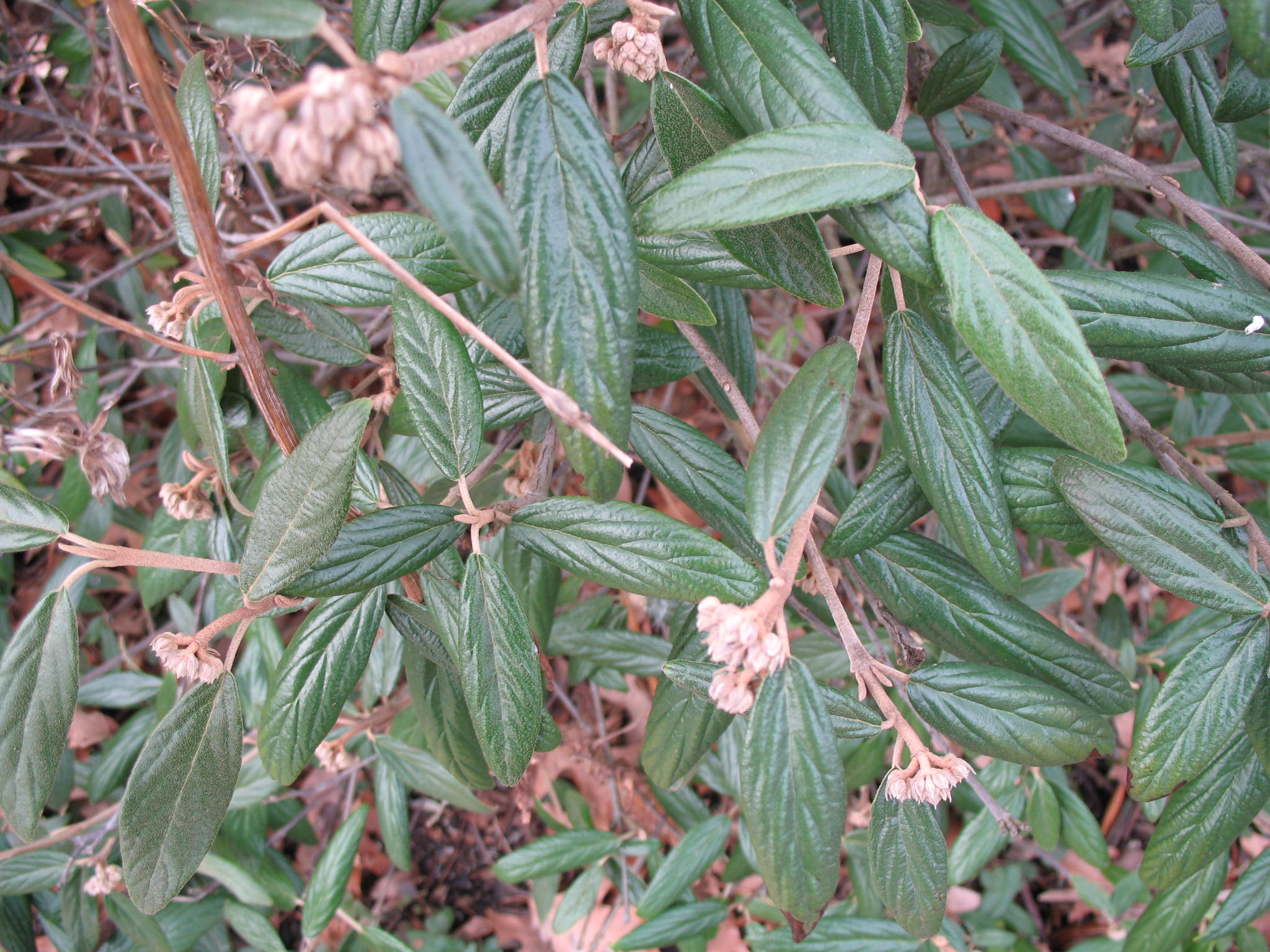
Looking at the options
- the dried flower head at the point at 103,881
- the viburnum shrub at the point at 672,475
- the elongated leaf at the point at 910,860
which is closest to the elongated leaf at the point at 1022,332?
the viburnum shrub at the point at 672,475

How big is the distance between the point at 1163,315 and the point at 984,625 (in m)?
0.40

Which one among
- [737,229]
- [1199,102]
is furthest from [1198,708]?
[1199,102]

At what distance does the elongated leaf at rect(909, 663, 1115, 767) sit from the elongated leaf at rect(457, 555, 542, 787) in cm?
45

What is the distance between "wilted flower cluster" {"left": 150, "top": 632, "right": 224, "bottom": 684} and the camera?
2.49 feet

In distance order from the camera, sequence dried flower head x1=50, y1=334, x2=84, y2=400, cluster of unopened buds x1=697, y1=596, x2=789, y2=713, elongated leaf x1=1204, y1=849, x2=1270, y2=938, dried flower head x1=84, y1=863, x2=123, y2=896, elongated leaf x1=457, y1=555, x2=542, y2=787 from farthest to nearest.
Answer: dried flower head x1=84, y1=863, x2=123, y2=896 < elongated leaf x1=1204, y1=849, x2=1270, y2=938 < dried flower head x1=50, y1=334, x2=84, y2=400 < elongated leaf x1=457, y1=555, x2=542, y2=787 < cluster of unopened buds x1=697, y1=596, x2=789, y2=713

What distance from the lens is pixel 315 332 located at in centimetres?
113

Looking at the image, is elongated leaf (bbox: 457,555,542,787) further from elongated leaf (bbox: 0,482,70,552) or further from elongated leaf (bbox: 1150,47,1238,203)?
elongated leaf (bbox: 1150,47,1238,203)

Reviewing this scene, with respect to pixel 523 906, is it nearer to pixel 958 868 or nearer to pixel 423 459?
pixel 958 868

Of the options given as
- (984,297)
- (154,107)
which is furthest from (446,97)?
(984,297)

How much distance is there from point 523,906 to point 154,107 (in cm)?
220

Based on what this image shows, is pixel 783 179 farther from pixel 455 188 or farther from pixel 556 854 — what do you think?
pixel 556 854

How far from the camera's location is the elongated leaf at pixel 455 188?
51 cm

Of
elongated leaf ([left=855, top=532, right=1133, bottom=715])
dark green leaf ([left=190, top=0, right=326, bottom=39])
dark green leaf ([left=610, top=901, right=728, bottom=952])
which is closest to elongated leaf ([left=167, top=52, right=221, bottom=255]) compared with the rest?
dark green leaf ([left=190, top=0, right=326, bottom=39])

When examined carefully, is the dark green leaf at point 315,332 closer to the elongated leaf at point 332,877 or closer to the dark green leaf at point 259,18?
the dark green leaf at point 259,18
